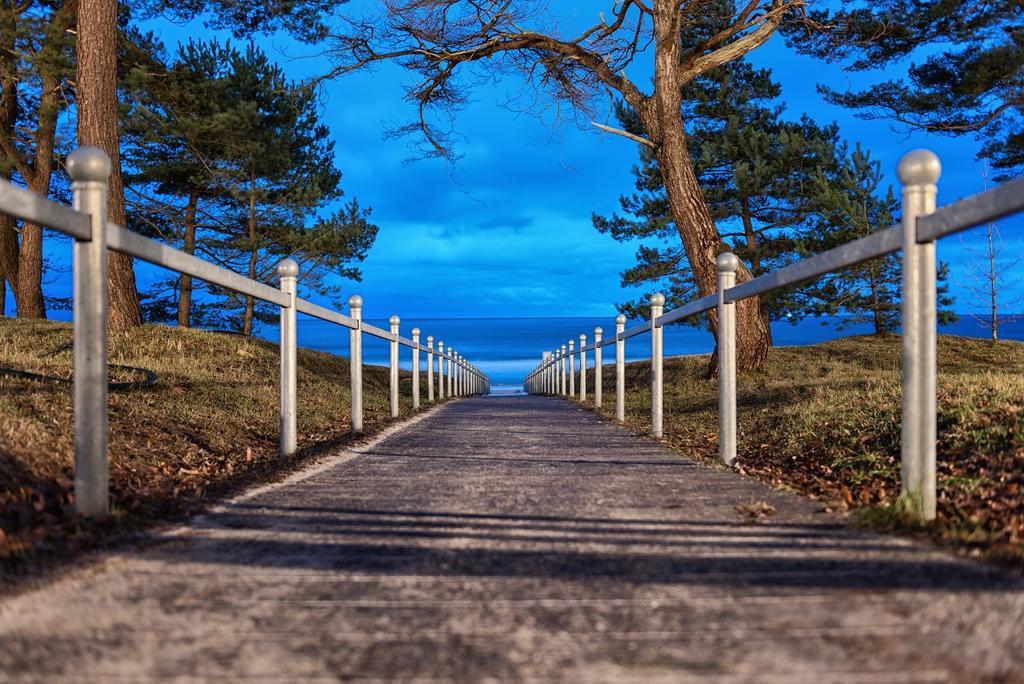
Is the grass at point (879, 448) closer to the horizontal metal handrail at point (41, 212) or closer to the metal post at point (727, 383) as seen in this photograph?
the metal post at point (727, 383)

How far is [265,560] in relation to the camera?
6.55ft

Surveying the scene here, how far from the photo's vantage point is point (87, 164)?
7.92ft

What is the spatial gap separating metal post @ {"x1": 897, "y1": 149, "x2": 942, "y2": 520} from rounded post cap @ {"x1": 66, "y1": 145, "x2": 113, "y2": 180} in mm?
2644

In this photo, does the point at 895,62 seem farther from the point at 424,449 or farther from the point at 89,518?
the point at 89,518

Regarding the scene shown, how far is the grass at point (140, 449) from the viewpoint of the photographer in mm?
2262

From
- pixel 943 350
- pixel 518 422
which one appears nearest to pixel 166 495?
pixel 518 422

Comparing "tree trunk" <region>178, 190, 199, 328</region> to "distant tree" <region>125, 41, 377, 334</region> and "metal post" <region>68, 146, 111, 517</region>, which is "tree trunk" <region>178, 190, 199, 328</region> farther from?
"metal post" <region>68, 146, 111, 517</region>

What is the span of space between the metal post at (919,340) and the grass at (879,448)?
107mm

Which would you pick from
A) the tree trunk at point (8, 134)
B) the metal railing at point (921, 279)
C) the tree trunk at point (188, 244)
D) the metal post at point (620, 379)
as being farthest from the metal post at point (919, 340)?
the tree trunk at point (188, 244)

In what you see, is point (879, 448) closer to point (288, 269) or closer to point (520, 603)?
point (520, 603)

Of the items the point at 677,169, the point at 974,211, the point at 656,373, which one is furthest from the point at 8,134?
the point at 974,211

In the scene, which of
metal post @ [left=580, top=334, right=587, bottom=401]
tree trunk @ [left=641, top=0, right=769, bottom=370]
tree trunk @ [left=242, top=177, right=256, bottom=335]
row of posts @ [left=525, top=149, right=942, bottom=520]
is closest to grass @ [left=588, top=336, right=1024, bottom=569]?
row of posts @ [left=525, top=149, right=942, bottom=520]

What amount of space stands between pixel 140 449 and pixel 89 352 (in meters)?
1.58

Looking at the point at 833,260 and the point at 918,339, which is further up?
the point at 833,260
